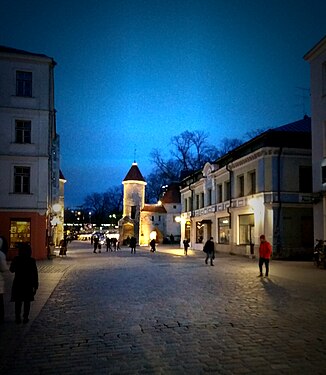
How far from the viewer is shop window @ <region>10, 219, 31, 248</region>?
3025cm

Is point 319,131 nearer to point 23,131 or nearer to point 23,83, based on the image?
point 23,131

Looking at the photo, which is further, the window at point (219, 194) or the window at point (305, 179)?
the window at point (219, 194)

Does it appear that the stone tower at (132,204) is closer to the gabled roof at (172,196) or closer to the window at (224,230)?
the gabled roof at (172,196)

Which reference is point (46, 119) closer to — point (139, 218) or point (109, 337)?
point (109, 337)

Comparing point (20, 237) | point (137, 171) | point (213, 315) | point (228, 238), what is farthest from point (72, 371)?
point (137, 171)

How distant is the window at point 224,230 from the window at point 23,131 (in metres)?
18.1

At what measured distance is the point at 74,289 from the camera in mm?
15406

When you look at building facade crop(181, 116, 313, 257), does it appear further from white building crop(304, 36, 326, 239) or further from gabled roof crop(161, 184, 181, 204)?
gabled roof crop(161, 184, 181, 204)

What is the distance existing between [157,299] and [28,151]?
2087 centimetres

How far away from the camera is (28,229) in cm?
3048

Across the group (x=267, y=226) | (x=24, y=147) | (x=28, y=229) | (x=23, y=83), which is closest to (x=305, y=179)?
(x=267, y=226)

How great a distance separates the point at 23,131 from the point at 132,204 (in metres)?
42.2

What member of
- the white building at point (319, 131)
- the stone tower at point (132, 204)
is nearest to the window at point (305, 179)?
the white building at point (319, 131)

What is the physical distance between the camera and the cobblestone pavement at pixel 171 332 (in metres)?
6.41
